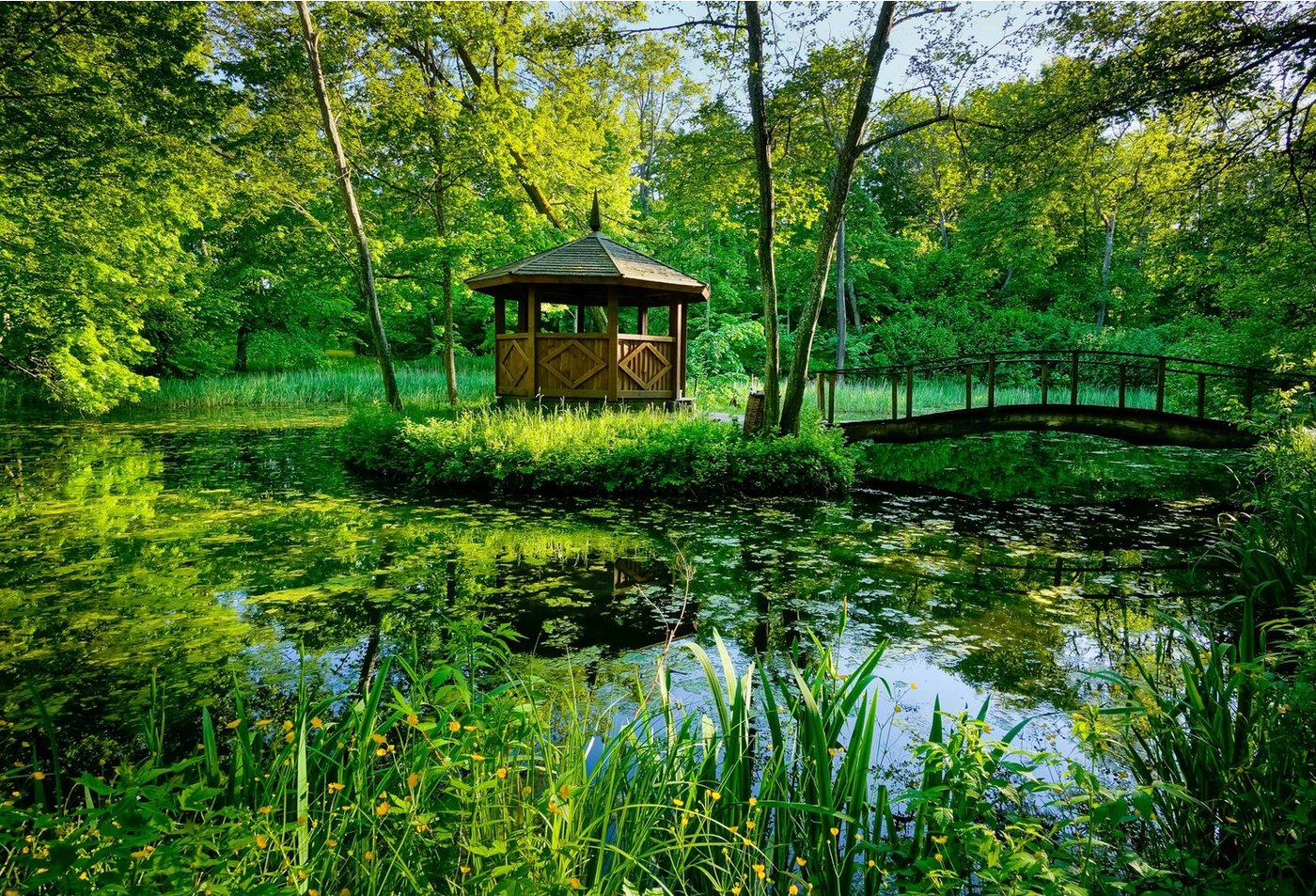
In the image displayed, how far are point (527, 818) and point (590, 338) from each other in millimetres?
12614

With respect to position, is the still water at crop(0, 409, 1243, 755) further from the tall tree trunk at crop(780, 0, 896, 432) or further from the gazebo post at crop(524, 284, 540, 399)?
the gazebo post at crop(524, 284, 540, 399)

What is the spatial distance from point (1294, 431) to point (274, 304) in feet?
98.5

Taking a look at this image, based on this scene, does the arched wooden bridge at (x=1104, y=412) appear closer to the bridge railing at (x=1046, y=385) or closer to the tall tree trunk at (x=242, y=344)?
the bridge railing at (x=1046, y=385)

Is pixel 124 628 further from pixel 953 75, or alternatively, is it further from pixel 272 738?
pixel 953 75

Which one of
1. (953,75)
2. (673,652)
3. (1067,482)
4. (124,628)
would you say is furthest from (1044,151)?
(124,628)

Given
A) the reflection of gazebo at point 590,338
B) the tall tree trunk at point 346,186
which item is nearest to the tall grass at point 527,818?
the reflection of gazebo at point 590,338

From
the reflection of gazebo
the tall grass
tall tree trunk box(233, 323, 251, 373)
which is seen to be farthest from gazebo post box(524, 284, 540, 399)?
tall tree trunk box(233, 323, 251, 373)

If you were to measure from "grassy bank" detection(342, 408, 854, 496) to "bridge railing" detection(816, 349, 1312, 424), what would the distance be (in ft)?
11.4

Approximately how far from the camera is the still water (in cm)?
401

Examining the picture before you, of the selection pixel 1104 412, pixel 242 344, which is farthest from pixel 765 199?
pixel 242 344

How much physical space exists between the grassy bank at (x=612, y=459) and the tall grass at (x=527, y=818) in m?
7.13

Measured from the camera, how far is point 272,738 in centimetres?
315

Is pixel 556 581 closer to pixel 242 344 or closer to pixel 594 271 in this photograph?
pixel 594 271

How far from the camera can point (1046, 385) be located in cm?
1470
